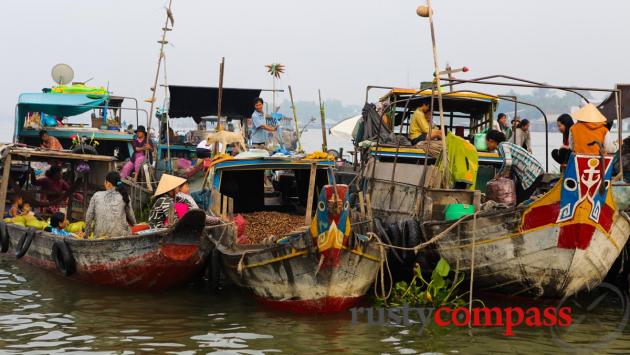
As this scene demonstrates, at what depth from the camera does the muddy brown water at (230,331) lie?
24.0 ft

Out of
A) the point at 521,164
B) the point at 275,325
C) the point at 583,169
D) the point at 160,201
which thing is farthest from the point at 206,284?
the point at 583,169

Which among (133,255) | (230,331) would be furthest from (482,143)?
(133,255)

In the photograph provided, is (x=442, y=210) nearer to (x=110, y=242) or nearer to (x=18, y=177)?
(x=110, y=242)

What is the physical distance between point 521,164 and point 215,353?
15.6 ft

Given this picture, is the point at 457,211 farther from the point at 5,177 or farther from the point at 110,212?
the point at 5,177

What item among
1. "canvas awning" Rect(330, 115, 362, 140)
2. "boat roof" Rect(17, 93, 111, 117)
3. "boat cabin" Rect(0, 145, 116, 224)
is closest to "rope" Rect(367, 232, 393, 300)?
"boat cabin" Rect(0, 145, 116, 224)

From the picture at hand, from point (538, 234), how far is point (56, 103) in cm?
1091

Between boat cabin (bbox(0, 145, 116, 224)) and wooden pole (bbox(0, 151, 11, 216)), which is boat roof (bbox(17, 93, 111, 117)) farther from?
wooden pole (bbox(0, 151, 11, 216))

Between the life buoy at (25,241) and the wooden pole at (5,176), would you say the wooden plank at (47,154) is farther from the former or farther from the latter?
the life buoy at (25,241)

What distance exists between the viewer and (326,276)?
25.6ft

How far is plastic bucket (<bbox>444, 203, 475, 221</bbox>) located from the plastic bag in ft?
2.22

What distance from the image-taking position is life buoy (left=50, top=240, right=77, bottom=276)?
31.2 feet

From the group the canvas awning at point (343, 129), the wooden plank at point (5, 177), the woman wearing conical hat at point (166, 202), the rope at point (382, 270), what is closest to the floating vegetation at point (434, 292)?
the rope at point (382, 270)

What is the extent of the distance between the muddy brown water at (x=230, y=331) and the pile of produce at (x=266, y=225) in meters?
0.90
